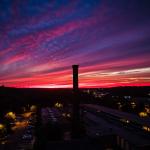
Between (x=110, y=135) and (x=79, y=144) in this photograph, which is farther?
(x=110, y=135)

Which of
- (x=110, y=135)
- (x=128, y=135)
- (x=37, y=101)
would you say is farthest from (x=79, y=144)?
(x=37, y=101)

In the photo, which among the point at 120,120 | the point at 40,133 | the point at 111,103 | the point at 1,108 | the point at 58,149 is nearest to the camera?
the point at 58,149

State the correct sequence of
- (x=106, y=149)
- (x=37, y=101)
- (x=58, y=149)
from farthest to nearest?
1. (x=37, y=101)
2. (x=106, y=149)
3. (x=58, y=149)

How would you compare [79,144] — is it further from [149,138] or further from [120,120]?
[120,120]

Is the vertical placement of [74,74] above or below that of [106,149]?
above

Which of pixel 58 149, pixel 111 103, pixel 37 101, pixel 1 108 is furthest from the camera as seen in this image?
pixel 37 101

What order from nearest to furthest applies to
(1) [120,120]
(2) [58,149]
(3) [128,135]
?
(2) [58,149]
(3) [128,135]
(1) [120,120]

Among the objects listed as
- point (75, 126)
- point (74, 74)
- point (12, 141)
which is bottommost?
point (12, 141)

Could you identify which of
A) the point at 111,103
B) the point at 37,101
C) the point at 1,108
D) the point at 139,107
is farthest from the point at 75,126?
the point at 37,101

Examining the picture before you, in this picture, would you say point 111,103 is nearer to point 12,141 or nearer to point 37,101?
point 37,101
